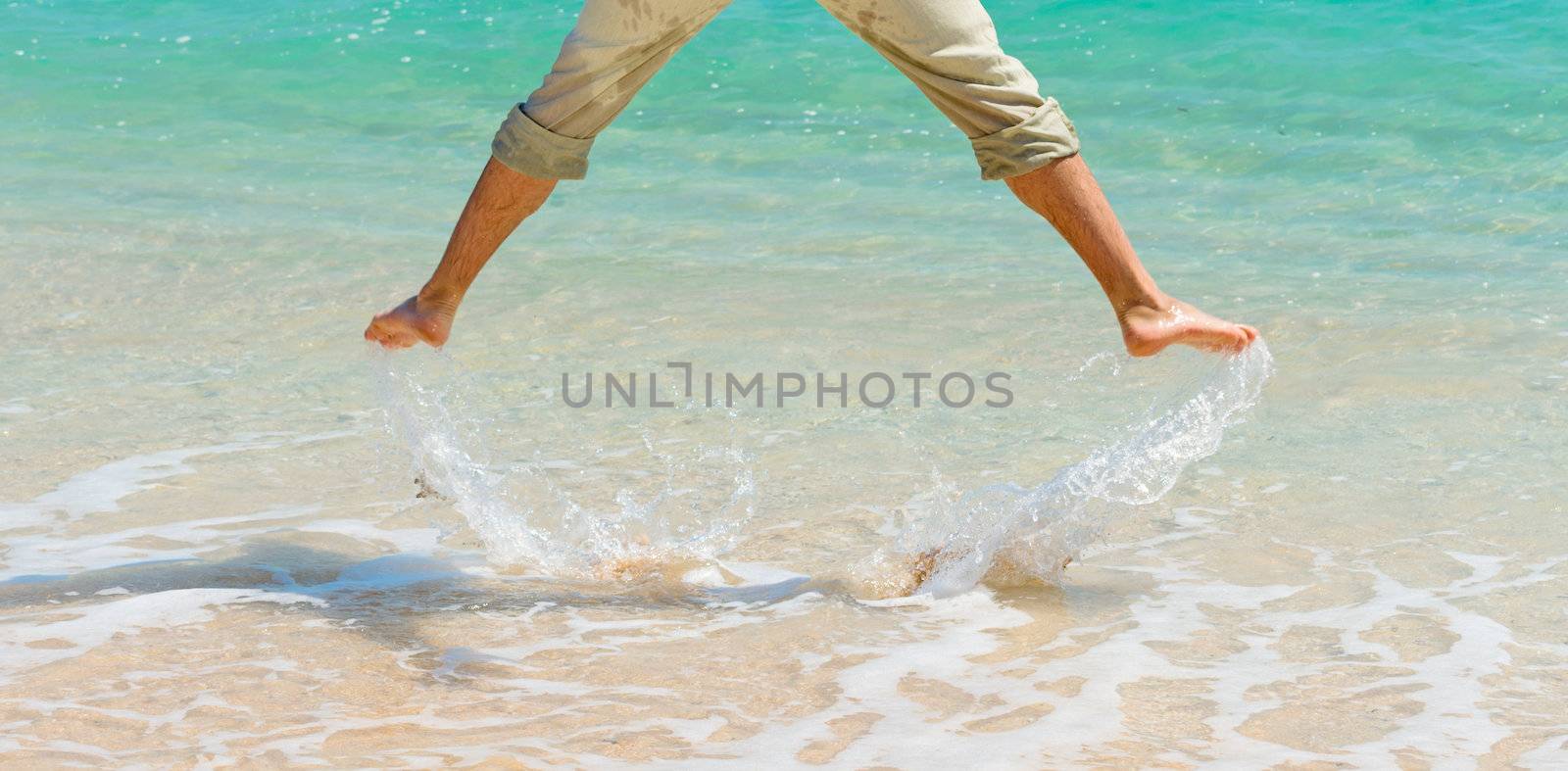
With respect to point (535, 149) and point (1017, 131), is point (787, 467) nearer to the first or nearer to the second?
point (535, 149)

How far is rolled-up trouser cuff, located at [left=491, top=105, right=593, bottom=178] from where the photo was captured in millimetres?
2939

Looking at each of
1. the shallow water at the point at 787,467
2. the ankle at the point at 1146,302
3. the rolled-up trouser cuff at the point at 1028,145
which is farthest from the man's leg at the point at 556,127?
the ankle at the point at 1146,302

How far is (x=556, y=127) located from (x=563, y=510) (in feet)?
3.09

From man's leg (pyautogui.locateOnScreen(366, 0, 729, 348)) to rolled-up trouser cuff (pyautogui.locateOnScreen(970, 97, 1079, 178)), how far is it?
539mm

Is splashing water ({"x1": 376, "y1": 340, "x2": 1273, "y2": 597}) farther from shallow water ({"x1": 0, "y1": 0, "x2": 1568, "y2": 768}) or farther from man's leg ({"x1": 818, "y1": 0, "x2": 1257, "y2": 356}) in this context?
man's leg ({"x1": 818, "y1": 0, "x2": 1257, "y2": 356})

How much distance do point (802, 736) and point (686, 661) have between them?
1.20 feet

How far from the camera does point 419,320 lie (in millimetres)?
3049

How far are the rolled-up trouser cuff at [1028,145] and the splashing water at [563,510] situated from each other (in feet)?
3.40

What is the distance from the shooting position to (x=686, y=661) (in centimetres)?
271

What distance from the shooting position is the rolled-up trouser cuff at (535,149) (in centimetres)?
294

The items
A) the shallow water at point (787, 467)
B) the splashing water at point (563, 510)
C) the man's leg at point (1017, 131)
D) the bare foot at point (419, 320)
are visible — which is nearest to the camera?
the shallow water at point (787, 467)

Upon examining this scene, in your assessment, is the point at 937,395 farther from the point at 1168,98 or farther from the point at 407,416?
the point at 1168,98

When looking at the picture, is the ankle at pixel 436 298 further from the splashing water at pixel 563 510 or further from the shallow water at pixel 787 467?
the shallow water at pixel 787 467

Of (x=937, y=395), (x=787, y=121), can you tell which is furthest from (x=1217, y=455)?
(x=787, y=121)
